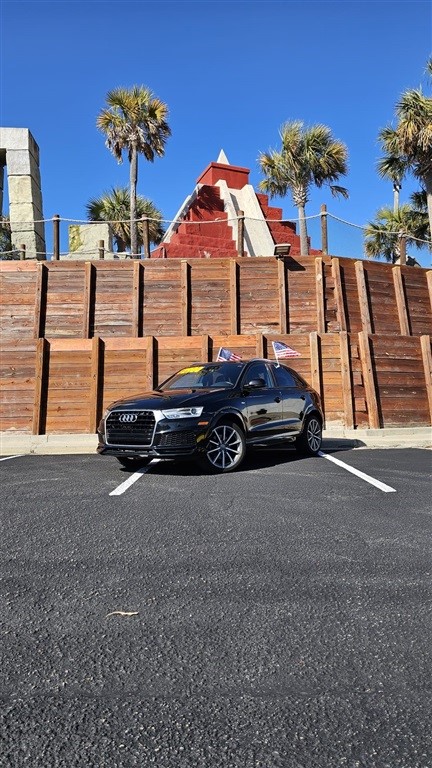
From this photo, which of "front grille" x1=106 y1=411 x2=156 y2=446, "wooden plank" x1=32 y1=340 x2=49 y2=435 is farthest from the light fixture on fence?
"front grille" x1=106 y1=411 x2=156 y2=446

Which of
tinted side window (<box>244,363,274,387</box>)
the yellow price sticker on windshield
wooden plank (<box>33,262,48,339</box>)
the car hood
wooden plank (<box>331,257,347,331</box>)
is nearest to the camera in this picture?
the car hood

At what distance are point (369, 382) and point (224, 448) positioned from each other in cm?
Result: 771

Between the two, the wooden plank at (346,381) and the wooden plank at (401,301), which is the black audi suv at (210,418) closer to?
the wooden plank at (346,381)

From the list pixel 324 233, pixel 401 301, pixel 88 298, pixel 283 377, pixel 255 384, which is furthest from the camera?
pixel 401 301

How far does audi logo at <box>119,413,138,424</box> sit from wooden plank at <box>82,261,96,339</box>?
7833 mm

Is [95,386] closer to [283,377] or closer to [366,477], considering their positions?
[283,377]

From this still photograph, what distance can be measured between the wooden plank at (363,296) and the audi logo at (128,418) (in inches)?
391

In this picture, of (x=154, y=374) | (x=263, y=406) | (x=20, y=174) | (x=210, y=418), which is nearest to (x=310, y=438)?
(x=263, y=406)

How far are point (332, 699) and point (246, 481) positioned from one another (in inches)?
178

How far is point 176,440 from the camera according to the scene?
6.77m

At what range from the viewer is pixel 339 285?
598 inches

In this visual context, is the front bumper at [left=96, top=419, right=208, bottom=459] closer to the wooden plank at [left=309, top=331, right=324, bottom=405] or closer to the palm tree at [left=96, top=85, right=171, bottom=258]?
the wooden plank at [left=309, top=331, right=324, bottom=405]

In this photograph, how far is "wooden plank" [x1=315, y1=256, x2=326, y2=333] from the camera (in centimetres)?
1498

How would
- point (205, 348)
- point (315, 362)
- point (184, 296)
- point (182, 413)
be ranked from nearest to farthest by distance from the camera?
point (182, 413) < point (205, 348) < point (315, 362) < point (184, 296)
